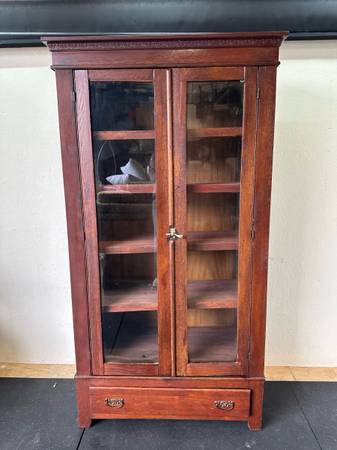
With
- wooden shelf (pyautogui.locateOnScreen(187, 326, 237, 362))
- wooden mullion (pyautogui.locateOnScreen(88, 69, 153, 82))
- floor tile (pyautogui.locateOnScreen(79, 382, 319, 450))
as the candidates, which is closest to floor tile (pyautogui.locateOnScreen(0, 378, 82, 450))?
floor tile (pyautogui.locateOnScreen(79, 382, 319, 450))

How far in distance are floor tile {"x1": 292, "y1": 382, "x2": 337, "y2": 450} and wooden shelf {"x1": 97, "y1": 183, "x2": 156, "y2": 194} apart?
129 centimetres

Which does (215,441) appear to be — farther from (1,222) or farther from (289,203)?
(1,222)

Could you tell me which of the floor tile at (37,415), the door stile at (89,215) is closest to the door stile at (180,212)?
the door stile at (89,215)

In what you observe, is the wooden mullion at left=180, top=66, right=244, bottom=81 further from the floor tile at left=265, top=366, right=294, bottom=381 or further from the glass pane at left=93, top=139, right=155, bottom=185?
the floor tile at left=265, top=366, right=294, bottom=381

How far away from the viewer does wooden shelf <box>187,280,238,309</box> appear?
1.56 metres

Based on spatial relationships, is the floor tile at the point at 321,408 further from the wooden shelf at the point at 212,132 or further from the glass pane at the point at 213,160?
the wooden shelf at the point at 212,132

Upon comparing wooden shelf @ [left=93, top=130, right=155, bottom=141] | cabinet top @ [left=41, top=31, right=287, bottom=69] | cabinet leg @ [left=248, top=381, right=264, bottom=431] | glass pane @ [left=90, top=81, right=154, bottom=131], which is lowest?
cabinet leg @ [left=248, top=381, right=264, bottom=431]

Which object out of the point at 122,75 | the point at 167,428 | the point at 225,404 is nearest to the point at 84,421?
the point at 167,428

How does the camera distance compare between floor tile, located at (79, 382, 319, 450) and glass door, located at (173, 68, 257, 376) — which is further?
floor tile, located at (79, 382, 319, 450)

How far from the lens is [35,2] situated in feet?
5.37

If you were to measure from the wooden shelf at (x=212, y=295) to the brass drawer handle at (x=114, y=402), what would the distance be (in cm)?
52

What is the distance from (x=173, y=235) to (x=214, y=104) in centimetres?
55

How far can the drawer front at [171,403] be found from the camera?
1.57 metres

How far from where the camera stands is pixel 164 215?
57.2 inches
